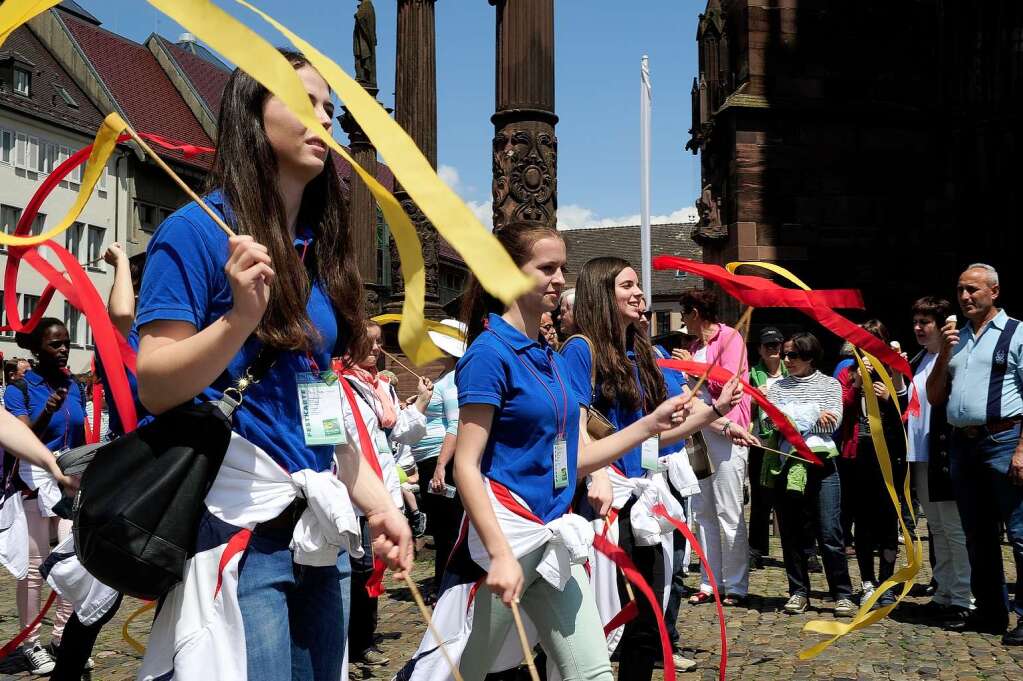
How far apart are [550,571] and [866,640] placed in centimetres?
475

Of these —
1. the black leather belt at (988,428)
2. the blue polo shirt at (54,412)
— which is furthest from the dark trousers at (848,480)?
the blue polo shirt at (54,412)

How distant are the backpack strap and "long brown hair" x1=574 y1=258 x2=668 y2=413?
337cm

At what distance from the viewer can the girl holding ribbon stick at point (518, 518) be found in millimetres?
3672

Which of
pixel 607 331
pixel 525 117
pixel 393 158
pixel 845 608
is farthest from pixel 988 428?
pixel 393 158

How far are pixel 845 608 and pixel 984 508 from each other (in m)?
1.34

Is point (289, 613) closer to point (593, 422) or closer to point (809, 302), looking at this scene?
point (593, 422)

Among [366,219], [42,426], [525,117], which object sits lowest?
[42,426]

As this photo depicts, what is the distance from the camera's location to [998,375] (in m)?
7.66

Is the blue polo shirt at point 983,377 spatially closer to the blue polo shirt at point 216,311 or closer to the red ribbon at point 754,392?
the red ribbon at point 754,392

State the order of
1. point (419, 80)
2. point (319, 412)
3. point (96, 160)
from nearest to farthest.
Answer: point (319, 412), point (96, 160), point (419, 80)

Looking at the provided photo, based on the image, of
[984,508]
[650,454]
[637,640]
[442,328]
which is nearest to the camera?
[442,328]

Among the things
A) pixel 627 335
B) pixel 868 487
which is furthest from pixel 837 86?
pixel 627 335

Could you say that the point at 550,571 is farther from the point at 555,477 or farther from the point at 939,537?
the point at 939,537

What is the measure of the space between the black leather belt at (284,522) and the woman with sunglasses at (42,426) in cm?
514
